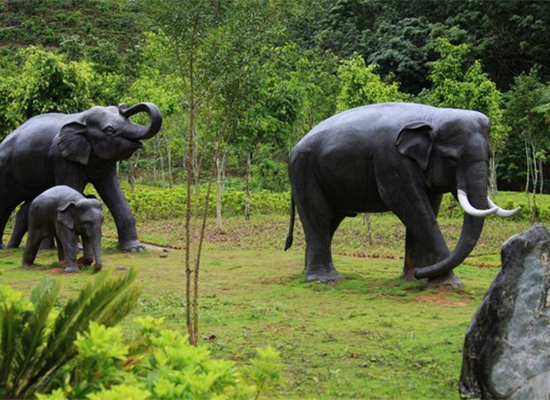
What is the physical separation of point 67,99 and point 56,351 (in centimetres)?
1828

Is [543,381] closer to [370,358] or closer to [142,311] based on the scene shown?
[370,358]

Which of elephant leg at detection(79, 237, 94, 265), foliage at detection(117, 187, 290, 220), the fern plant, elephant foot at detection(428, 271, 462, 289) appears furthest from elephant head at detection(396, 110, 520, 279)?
foliage at detection(117, 187, 290, 220)

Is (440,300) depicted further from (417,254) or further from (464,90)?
(464,90)

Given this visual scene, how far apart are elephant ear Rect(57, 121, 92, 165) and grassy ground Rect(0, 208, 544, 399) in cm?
212

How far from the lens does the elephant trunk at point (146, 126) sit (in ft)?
50.5

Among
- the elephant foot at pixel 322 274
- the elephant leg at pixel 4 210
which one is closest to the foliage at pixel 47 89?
the elephant leg at pixel 4 210

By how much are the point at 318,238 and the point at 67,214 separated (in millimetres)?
4288

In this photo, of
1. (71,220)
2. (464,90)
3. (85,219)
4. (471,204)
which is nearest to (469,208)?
(471,204)

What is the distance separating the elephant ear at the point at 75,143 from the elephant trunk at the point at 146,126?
2.77ft

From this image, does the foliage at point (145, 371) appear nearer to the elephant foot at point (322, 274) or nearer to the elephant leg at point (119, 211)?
the elephant foot at point (322, 274)

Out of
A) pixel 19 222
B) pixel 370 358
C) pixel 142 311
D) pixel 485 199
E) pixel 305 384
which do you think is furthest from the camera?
pixel 19 222

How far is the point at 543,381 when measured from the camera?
231 inches

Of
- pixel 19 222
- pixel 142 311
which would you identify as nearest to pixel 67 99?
pixel 19 222

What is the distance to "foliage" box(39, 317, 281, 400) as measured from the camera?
13.1 ft
